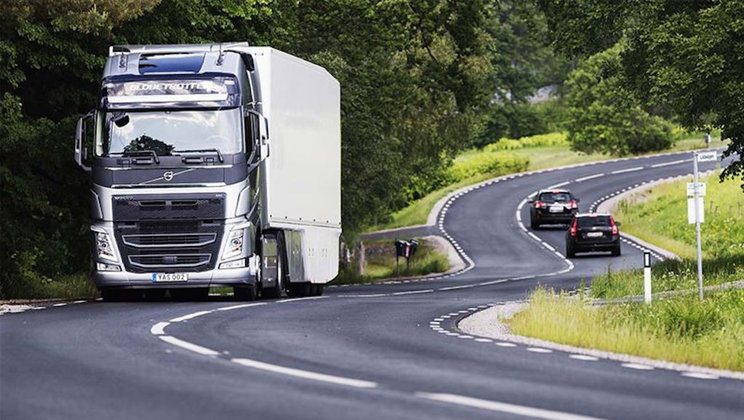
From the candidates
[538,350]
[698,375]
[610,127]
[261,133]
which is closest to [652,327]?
[538,350]

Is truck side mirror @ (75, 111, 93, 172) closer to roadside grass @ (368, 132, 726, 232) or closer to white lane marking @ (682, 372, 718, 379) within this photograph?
white lane marking @ (682, 372, 718, 379)

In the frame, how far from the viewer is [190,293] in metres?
31.9

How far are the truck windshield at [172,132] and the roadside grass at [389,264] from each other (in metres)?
21.8

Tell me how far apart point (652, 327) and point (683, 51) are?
13720 millimetres

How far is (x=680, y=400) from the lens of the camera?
12523 mm

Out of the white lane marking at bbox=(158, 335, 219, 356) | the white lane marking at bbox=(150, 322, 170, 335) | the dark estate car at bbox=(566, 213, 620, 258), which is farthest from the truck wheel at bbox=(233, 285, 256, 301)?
the dark estate car at bbox=(566, 213, 620, 258)

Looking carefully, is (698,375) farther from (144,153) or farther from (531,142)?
(531,142)

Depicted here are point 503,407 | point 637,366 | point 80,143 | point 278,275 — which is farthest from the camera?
point 278,275

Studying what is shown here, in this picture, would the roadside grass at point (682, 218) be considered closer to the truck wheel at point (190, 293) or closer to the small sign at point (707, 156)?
the truck wheel at point (190, 293)

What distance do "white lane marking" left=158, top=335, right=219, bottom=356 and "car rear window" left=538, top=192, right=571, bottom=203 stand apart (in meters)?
55.8

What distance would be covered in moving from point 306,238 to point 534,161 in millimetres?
79968

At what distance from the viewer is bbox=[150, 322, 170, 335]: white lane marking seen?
18.7 metres

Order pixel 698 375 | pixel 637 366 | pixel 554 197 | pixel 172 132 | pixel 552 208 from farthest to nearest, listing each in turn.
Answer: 1. pixel 552 208
2. pixel 554 197
3. pixel 172 132
4. pixel 637 366
5. pixel 698 375

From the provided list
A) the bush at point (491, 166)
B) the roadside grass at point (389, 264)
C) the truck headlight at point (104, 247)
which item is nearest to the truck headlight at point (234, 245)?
the truck headlight at point (104, 247)
